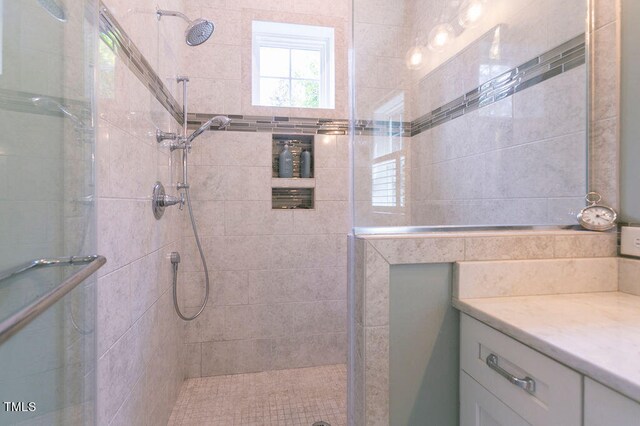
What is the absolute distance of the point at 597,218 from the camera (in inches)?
46.9

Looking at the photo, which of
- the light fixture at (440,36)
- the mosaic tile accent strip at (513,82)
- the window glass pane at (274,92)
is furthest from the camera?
the window glass pane at (274,92)

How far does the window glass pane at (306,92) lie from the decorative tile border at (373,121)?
0.29 metres

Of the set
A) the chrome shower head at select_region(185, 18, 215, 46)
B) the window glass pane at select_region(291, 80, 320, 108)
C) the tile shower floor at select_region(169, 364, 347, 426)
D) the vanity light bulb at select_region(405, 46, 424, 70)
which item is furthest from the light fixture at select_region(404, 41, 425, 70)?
the tile shower floor at select_region(169, 364, 347, 426)

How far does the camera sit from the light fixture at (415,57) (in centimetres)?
200

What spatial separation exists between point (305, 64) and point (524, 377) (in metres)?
2.50

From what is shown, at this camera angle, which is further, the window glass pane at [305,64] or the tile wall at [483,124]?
the window glass pane at [305,64]

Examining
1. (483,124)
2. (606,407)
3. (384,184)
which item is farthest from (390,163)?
(606,407)

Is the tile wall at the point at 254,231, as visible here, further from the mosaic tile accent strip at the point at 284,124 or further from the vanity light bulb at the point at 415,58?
the vanity light bulb at the point at 415,58

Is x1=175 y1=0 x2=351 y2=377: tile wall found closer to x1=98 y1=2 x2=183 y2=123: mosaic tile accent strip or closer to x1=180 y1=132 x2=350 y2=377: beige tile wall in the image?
x1=180 y1=132 x2=350 y2=377: beige tile wall

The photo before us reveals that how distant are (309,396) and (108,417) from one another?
4.13 feet

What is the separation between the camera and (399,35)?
1.97 m

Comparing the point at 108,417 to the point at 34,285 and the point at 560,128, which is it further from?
the point at 560,128

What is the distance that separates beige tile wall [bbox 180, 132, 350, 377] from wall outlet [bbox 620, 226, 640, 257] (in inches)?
61.5

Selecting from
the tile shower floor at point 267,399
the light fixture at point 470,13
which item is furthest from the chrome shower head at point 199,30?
the tile shower floor at point 267,399
